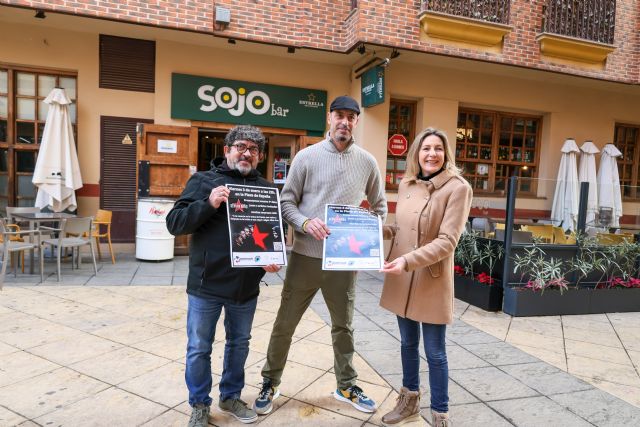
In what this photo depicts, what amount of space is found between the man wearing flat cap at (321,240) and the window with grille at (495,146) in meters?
7.62

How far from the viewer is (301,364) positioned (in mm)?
3797

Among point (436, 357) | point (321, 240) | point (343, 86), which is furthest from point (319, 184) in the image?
point (343, 86)

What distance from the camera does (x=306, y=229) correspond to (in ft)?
9.02

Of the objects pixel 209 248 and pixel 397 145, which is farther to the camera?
pixel 397 145

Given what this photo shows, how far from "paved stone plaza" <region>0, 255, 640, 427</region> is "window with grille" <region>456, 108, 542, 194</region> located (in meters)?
5.00

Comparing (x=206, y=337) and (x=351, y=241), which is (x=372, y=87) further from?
(x=206, y=337)

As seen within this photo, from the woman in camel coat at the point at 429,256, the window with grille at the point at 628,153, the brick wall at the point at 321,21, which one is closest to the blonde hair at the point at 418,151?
the woman in camel coat at the point at 429,256

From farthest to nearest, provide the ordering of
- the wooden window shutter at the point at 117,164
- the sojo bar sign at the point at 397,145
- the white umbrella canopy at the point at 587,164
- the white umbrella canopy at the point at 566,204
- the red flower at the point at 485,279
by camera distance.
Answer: the white umbrella canopy at the point at 587,164
the sojo bar sign at the point at 397,145
the wooden window shutter at the point at 117,164
the white umbrella canopy at the point at 566,204
the red flower at the point at 485,279

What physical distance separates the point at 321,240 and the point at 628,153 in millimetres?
11785

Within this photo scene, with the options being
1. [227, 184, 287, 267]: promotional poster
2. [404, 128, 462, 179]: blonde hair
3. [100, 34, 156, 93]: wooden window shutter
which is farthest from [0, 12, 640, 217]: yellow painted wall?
[227, 184, 287, 267]: promotional poster

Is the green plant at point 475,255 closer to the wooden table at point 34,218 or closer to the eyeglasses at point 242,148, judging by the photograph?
the eyeglasses at point 242,148

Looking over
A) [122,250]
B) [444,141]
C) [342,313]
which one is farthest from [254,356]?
[122,250]

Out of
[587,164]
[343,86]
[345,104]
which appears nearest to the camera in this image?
[345,104]

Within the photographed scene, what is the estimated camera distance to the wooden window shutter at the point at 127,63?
8289 mm
